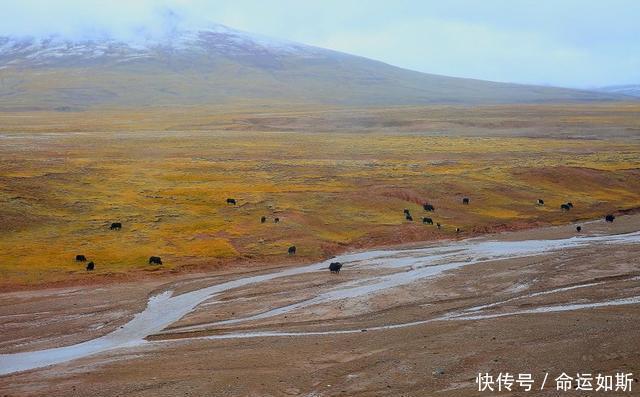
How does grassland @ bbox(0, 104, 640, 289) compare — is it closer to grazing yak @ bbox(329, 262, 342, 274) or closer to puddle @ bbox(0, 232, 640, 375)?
puddle @ bbox(0, 232, 640, 375)

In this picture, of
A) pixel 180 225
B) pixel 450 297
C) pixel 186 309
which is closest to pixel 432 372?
pixel 450 297

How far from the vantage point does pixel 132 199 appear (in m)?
60.6

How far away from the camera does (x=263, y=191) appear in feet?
212

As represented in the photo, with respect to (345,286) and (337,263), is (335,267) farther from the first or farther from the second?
(345,286)

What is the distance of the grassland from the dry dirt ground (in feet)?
24.9

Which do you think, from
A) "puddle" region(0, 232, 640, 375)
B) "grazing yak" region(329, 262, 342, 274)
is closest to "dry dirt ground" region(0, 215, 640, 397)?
"grazing yak" region(329, 262, 342, 274)

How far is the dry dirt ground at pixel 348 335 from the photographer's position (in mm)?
23703

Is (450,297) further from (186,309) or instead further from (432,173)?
(432,173)

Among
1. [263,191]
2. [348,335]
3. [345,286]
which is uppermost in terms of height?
[263,191]

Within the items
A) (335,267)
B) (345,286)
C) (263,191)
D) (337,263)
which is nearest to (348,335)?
(345,286)

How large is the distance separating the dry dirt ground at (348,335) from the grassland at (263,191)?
760cm

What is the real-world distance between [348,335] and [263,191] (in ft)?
120

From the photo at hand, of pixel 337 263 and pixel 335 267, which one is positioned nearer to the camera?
pixel 335 267

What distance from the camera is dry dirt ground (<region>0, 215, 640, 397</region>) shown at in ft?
77.8
